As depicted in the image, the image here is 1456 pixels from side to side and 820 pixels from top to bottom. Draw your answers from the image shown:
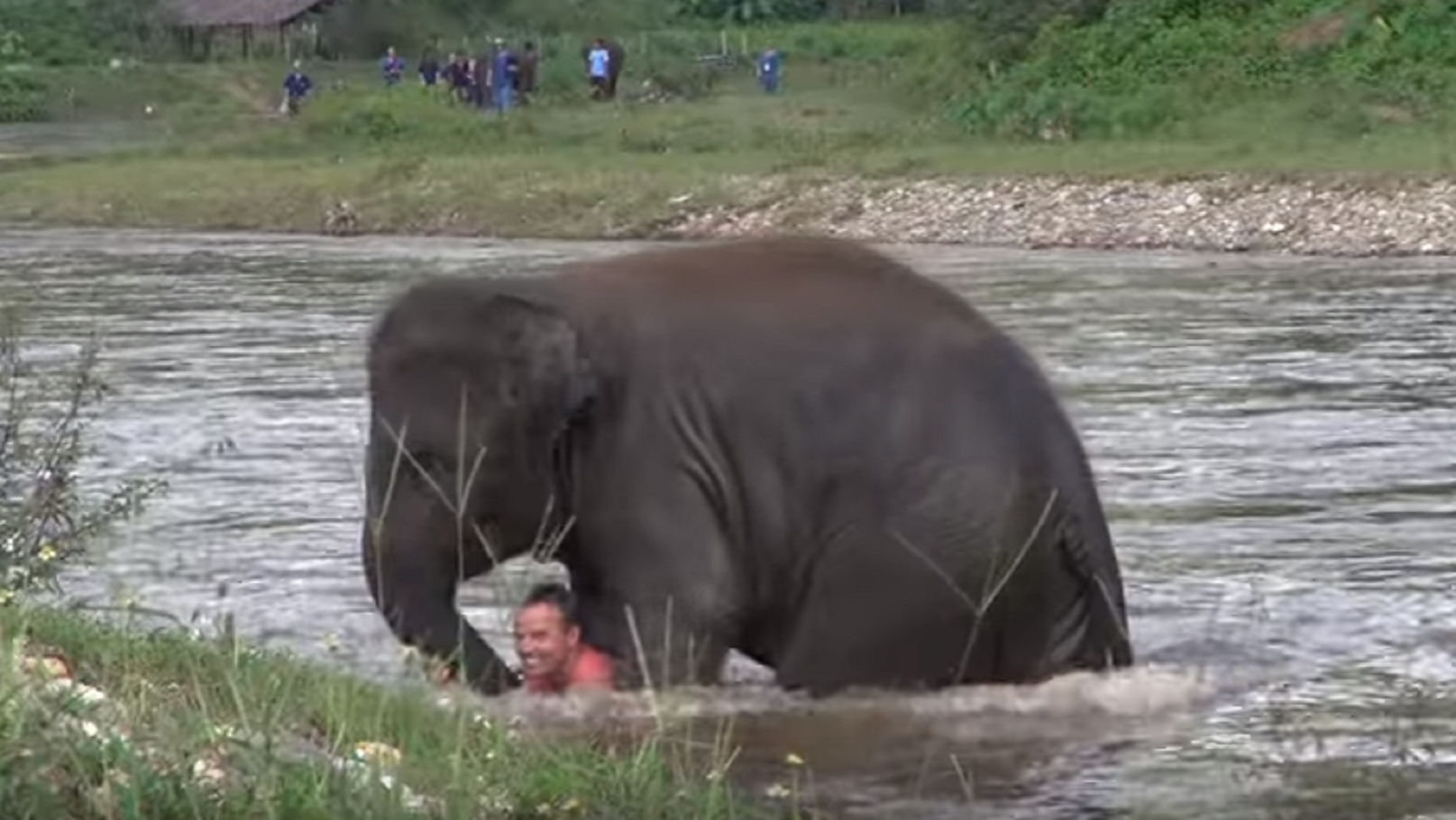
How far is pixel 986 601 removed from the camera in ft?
31.8

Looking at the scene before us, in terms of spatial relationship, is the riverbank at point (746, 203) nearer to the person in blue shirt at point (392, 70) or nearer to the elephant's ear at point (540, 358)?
the person in blue shirt at point (392, 70)

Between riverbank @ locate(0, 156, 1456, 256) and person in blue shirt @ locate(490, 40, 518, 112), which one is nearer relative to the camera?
riverbank @ locate(0, 156, 1456, 256)

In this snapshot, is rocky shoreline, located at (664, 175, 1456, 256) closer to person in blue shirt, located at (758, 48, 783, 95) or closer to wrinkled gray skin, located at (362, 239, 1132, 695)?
person in blue shirt, located at (758, 48, 783, 95)

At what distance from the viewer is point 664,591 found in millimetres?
9773

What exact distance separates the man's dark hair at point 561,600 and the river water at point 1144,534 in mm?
359

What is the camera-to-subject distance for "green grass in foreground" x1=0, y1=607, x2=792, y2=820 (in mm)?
6812

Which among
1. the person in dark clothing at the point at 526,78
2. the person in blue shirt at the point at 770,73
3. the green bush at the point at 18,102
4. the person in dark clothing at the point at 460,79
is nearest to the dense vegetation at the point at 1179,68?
the person in dark clothing at the point at 526,78

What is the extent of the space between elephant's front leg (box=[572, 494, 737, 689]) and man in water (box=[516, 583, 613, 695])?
0.06 m

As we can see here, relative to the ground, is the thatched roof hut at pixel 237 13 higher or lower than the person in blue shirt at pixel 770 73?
lower

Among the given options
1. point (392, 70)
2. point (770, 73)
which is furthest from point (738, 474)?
point (392, 70)

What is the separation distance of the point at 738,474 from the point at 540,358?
26.1 inches

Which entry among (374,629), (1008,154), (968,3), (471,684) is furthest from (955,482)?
(968,3)

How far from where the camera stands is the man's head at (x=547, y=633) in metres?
9.80

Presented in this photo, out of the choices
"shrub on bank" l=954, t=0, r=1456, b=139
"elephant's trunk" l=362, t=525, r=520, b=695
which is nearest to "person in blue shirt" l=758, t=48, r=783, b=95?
"shrub on bank" l=954, t=0, r=1456, b=139
